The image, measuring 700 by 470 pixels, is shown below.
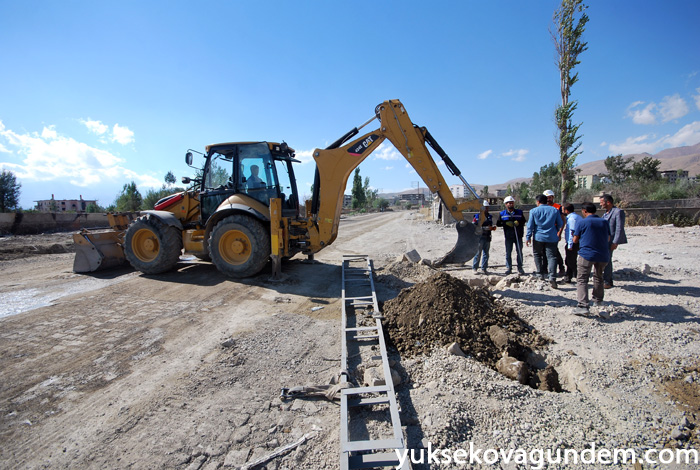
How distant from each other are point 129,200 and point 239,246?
4156 cm

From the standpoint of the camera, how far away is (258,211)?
7336mm

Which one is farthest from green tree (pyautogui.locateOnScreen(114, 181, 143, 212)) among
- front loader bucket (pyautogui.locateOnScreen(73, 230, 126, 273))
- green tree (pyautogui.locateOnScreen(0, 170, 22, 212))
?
front loader bucket (pyautogui.locateOnScreen(73, 230, 126, 273))

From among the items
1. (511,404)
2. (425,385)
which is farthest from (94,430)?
(511,404)

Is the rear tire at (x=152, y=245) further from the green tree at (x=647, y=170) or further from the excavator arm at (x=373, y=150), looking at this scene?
the green tree at (x=647, y=170)

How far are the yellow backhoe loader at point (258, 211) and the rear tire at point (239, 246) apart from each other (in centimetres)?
2

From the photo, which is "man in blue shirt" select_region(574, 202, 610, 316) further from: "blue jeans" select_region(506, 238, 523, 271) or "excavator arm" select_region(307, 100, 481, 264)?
"blue jeans" select_region(506, 238, 523, 271)

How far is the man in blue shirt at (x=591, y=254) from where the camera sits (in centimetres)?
502

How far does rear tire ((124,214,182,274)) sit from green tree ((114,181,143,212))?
3311 cm

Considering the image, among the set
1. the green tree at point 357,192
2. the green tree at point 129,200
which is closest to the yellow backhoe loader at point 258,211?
the green tree at point 129,200

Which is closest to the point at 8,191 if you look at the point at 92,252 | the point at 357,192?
the point at 92,252

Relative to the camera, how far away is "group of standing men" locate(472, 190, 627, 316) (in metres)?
5.08

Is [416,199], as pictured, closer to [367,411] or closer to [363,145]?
[363,145]

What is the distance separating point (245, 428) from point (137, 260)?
669 centimetres

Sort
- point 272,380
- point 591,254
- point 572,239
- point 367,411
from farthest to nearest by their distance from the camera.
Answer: point 572,239 < point 591,254 < point 272,380 < point 367,411
